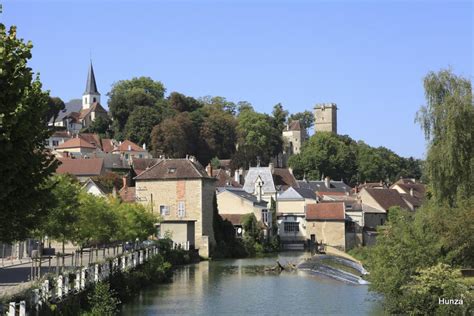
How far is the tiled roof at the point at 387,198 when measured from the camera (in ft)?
264

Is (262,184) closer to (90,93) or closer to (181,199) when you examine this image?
(181,199)

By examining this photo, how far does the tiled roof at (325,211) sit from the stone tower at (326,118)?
87882 millimetres

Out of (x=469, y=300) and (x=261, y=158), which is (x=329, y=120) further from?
(x=469, y=300)

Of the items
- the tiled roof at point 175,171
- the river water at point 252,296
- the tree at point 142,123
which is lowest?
the river water at point 252,296

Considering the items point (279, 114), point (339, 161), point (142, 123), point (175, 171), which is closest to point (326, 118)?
point (279, 114)

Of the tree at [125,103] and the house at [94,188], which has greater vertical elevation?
the tree at [125,103]

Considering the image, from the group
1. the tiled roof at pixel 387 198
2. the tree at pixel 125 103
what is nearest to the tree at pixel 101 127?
the tree at pixel 125 103

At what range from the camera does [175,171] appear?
58906mm

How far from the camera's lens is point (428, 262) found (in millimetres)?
26734

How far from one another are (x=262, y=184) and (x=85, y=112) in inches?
2218

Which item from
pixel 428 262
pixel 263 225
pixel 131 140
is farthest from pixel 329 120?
pixel 428 262

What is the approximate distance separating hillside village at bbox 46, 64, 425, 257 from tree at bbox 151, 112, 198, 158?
4.87 feet

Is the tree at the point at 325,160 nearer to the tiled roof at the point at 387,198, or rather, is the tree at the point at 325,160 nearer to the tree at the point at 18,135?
the tiled roof at the point at 387,198

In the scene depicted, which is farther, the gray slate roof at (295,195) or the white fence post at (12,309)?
the gray slate roof at (295,195)
